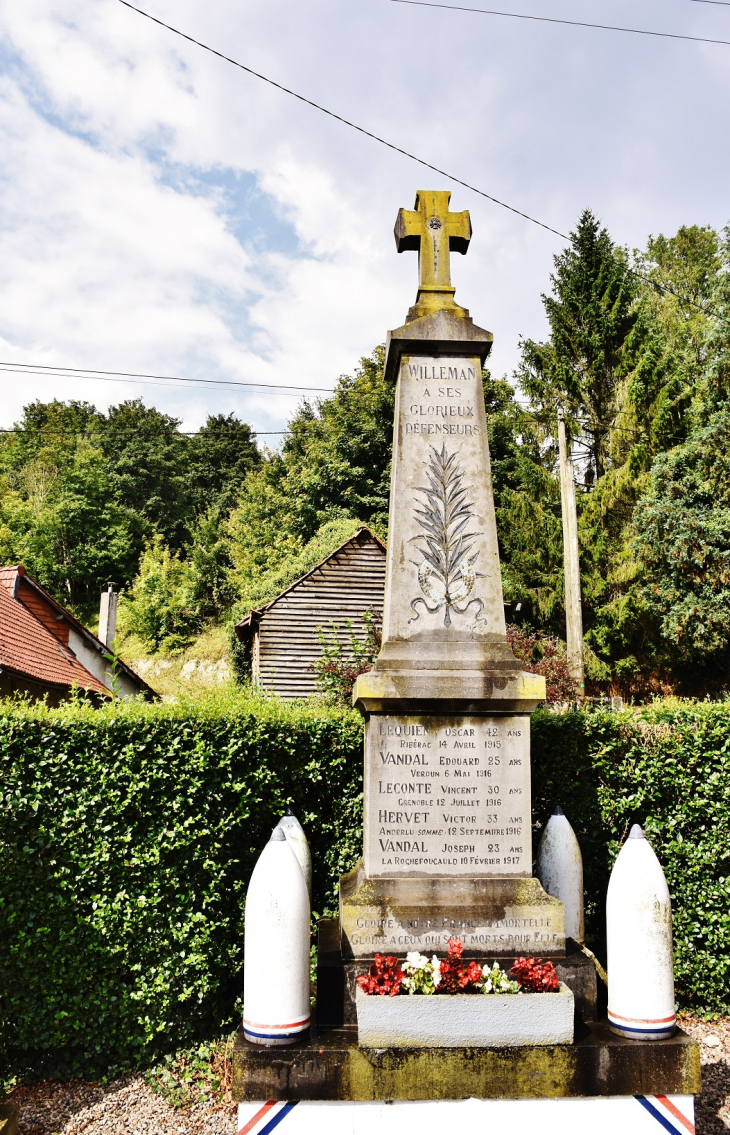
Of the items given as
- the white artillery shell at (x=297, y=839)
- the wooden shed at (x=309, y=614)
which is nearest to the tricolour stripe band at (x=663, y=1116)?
the white artillery shell at (x=297, y=839)

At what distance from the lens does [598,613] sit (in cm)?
2298

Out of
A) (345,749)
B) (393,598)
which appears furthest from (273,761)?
(393,598)

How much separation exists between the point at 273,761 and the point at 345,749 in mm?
A: 636

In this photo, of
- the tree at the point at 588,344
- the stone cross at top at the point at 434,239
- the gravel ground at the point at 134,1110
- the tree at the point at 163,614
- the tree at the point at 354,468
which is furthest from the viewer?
the tree at the point at 163,614

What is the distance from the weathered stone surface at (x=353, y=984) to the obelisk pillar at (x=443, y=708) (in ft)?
0.24

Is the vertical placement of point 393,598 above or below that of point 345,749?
above

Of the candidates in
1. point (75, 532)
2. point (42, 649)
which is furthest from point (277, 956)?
point (75, 532)

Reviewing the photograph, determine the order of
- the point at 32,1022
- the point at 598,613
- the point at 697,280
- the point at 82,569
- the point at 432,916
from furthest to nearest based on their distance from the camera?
the point at 82,569 → the point at 697,280 → the point at 598,613 → the point at 32,1022 → the point at 432,916

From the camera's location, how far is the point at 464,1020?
156 inches

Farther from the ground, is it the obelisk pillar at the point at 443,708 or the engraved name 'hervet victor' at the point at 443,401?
the engraved name 'hervet victor' at the point at 443,401

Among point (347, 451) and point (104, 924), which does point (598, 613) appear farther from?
point (104, 924)

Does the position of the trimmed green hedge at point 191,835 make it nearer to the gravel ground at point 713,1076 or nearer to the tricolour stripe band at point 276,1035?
the gravel ground at point 713,1076

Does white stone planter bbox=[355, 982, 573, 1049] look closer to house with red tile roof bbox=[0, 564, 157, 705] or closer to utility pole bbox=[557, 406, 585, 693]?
house with red tile roof bbox=[0, 564, 157, 705]

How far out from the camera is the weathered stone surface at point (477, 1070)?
3.78 m
